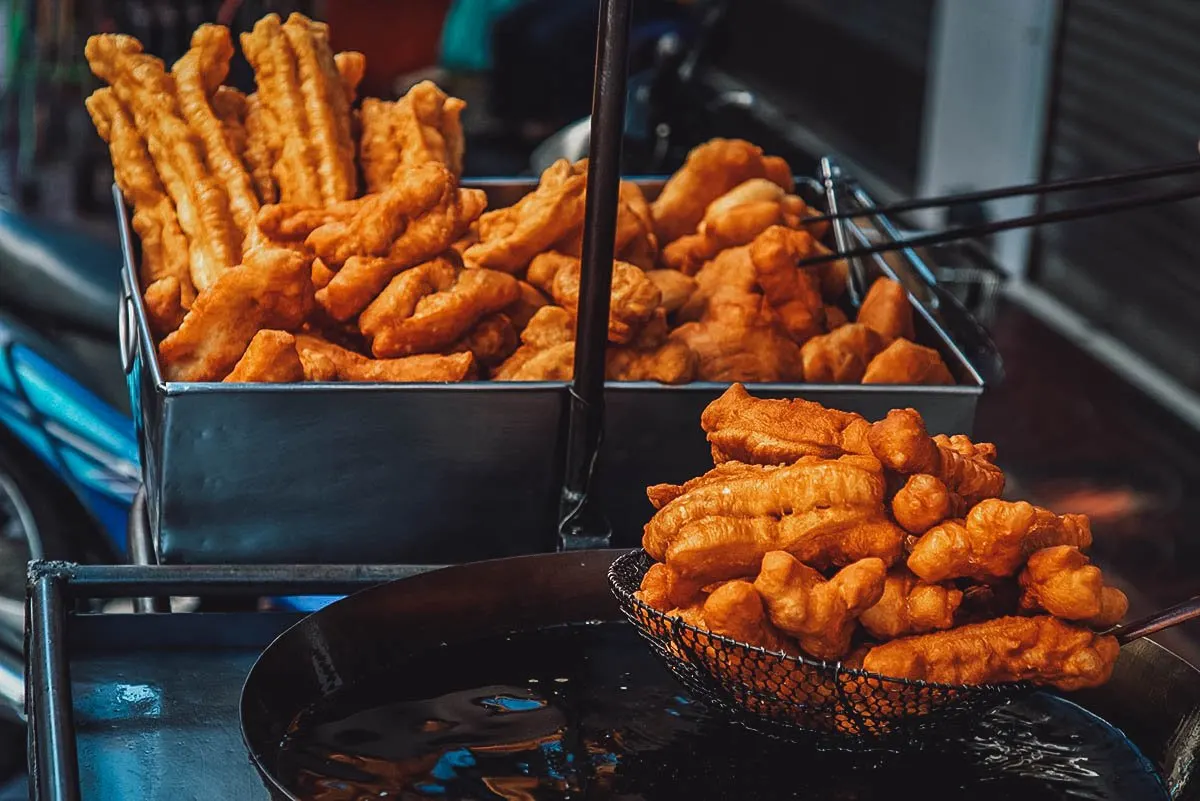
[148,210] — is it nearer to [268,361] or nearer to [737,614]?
[268,361]

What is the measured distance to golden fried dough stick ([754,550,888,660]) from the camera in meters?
1.08

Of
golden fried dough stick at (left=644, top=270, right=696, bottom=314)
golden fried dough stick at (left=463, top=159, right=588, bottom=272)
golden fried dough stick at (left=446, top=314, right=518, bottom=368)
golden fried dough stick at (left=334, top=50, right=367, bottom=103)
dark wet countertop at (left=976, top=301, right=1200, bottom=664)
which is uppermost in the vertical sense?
golden fried dough stick at (left=334, top=50, right=367, bottom=103)

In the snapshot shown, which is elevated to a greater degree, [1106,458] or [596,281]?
[596,281]

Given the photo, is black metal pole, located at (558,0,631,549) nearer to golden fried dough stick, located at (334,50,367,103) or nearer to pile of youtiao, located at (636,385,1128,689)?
pile of youtiao, located at (636,385,1128,689)

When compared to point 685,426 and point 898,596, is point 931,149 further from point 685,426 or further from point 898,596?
point 898,596

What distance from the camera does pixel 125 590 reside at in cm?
138

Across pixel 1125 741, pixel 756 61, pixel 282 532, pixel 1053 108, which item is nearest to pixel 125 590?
pixel 282 532

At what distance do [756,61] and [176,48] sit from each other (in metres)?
4.19

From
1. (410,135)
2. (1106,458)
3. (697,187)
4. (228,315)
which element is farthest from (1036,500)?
(228,315)

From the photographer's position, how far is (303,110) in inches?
75.9

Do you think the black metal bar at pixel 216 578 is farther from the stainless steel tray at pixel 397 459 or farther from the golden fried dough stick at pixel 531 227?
the golden fried dough stick at pixel 531 227

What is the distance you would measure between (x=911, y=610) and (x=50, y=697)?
26.7 inches

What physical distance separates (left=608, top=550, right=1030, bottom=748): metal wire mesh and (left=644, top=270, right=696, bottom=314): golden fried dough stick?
716 millimetres

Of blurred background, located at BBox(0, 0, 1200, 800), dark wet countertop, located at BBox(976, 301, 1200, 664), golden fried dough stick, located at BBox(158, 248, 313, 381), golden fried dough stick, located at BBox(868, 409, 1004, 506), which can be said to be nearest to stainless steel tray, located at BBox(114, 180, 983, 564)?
golden fried dough stick, located at BBox(158, 248, 313, 381)
